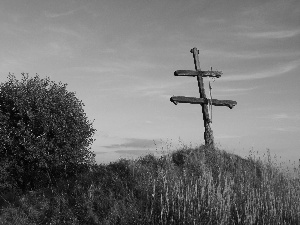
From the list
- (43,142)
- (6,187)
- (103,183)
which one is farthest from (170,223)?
(6,187)

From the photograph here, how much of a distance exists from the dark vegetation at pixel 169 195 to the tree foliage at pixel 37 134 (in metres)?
7.97

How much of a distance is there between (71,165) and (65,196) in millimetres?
12234

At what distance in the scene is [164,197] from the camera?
15180mm

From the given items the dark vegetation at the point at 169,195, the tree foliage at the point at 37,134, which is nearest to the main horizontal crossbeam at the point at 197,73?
the dark vegetation at the point at 169,195

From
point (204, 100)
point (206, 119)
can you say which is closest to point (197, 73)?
point (204, 100)

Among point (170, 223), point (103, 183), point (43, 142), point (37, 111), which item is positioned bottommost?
point (170, 223)

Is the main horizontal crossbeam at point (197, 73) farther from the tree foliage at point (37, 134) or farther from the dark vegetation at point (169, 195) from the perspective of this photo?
the tree foliage at point (37, 134)

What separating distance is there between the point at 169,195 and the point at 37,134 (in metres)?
16.8

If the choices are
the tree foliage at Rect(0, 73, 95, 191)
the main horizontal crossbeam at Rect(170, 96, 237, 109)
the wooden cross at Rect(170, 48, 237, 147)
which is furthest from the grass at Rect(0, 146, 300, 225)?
the tree foliage at Rect(0, 73, 95, 191)

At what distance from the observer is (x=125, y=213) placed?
1493 cm

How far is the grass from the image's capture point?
13234mm

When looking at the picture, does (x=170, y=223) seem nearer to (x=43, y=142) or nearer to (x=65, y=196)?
(x=65, y=196)

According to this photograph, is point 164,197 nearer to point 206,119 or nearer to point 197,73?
point 206,119

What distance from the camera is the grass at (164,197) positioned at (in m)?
13.2
